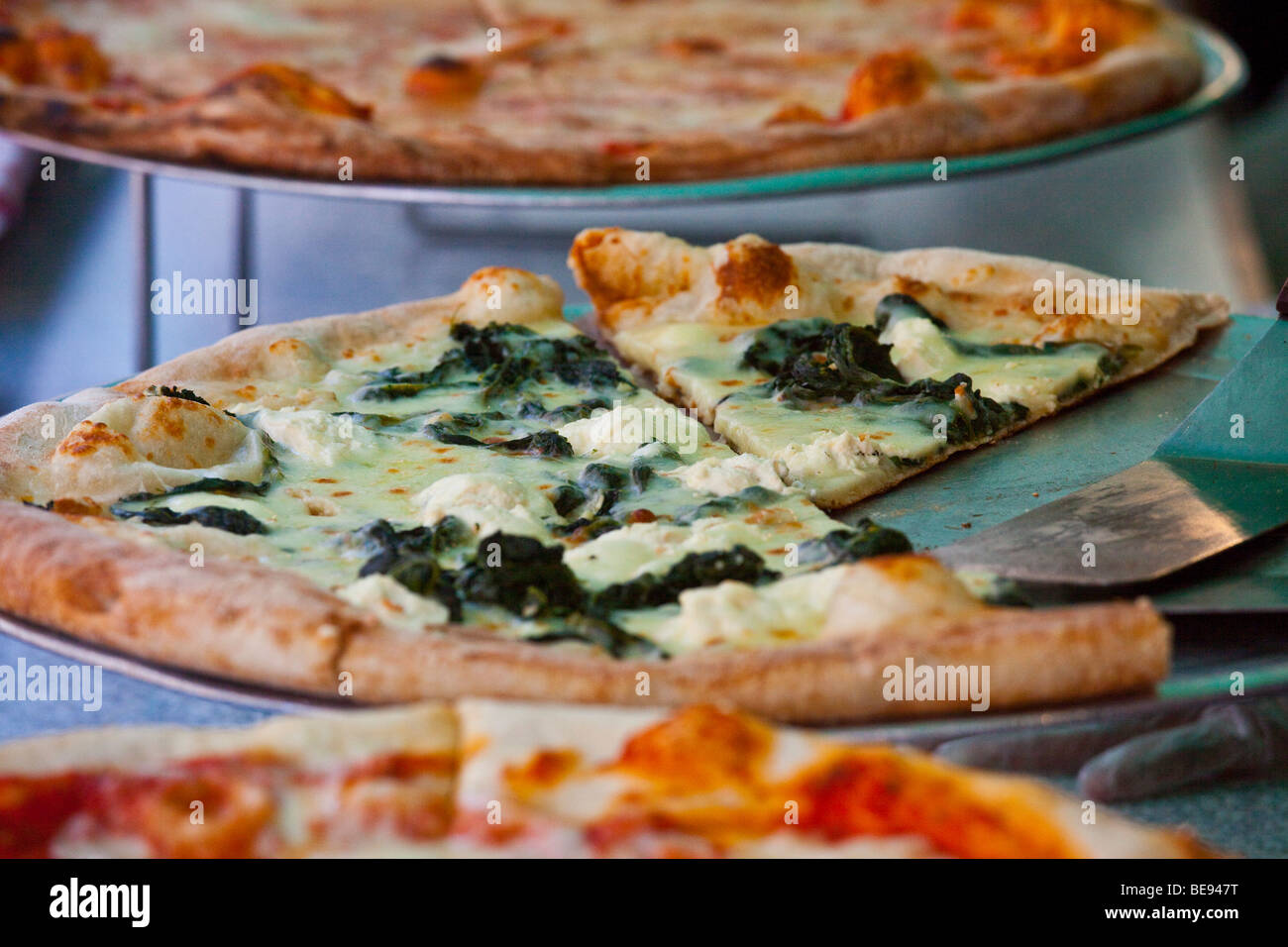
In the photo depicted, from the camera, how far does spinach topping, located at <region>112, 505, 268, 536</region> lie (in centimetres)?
336

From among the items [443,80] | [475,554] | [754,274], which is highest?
[443,80]

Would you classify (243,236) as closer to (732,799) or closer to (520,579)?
(520,579)

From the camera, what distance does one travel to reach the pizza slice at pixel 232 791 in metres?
2.23

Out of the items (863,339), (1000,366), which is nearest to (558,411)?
(863,339)

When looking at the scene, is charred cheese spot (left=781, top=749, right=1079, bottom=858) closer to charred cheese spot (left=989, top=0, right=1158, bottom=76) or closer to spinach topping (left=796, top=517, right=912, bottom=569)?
spinach topping (left=796, top=517, right=912, bottom=569)

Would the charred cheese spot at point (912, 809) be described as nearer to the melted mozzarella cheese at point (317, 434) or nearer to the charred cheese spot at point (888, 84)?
the melted mozzarella cheese at point (317, 434)

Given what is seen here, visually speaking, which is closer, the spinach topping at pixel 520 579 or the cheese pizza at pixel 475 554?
the cheese pizza at pixel 475 554

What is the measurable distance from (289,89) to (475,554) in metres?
3.72

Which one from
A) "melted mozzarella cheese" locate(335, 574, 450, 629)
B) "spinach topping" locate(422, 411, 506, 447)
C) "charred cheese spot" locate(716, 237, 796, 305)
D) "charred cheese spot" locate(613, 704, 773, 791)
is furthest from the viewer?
"charred cheese spot" locate(716, 237, 796, 305)

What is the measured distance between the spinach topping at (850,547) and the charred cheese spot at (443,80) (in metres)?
4.76

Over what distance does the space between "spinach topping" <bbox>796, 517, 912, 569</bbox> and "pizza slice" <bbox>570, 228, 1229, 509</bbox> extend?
45 cm

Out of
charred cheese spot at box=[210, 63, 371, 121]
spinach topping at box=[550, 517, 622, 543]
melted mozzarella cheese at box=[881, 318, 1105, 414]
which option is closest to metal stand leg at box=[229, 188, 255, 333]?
charred cheese spot at box=[210, 63, 371, 121]

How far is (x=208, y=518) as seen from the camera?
337cm

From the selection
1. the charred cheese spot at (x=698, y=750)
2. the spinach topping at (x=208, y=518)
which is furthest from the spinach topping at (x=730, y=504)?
the charred cheese spot at (x=698, y=750)
